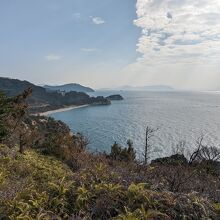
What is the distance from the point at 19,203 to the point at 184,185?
6.79 metres

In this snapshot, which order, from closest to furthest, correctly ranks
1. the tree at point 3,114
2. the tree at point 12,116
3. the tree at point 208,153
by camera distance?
the tree at point 3,114
the tree at point 12,116
the tree at point 208,153

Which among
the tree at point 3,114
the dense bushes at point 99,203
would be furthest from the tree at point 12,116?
the dense bushes at point 99,203

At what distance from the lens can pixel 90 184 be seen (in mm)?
10164

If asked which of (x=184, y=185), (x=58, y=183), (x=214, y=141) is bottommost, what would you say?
(x=214, y=141)

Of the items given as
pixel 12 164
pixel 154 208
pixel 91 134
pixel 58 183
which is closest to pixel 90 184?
pixel 58 183

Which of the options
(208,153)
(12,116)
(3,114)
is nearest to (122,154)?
(208,153)

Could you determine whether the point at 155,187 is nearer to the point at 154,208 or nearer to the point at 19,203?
the point at 154,208

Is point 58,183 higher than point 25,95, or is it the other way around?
point 25,95

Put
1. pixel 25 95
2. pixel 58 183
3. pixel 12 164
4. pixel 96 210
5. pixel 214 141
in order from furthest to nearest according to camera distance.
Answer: pixel 214 141 < pixel 25 95 < pixel 12 164 < pixel 58 183 < pixel 96 210

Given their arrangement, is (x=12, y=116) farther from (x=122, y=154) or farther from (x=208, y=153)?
(x=208, y=153)

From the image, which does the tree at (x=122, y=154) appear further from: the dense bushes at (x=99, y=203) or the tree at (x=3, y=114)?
the dense bushes at (x=99, y=203)

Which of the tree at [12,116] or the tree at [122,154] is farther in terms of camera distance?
the tree at [122,154]

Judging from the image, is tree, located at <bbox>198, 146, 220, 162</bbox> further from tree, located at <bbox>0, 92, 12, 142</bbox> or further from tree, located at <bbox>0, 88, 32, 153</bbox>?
tree, located at <bbox>0, 92, 12, 142</bbox>

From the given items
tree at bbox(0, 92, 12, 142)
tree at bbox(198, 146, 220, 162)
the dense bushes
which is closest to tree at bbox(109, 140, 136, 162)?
tree at bbox(198, 146, 220, 162)
